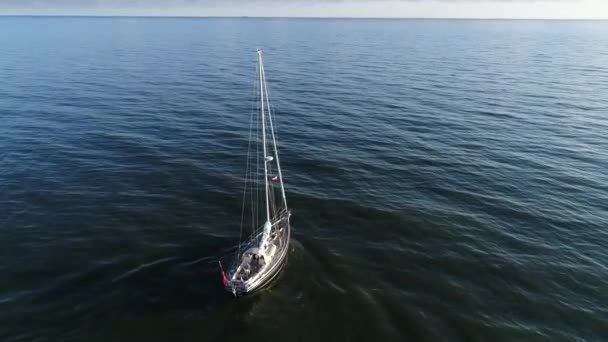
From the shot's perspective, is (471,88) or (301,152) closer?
(301,152)

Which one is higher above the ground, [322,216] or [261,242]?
[261,242]

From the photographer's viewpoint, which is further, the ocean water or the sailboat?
the sailboat

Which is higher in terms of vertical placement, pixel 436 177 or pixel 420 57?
pixel 420 57

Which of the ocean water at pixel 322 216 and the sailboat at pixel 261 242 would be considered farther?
the sailboat at pixel 261 242

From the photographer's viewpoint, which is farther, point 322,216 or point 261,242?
point 322,216

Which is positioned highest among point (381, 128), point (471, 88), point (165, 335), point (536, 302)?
point (471, 88)

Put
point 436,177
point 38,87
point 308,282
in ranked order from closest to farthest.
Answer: point 308,282 → point 436,177 → point 38,87

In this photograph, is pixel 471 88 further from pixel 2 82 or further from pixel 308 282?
pixel 2 82

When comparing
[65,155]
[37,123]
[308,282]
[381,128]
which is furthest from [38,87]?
[308,282]
